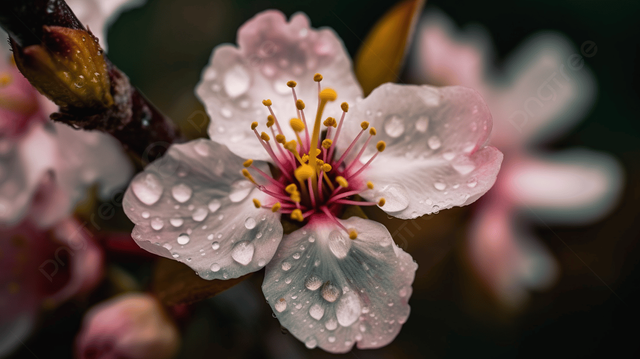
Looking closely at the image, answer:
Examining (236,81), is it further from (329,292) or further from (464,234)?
(464,234)

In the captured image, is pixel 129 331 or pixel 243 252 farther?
pixel 129 331

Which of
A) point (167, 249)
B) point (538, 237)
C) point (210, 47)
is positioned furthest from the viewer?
point (210, 47)

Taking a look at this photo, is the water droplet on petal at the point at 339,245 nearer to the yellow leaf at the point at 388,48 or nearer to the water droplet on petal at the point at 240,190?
the water droplet on petal at the point at 240,190

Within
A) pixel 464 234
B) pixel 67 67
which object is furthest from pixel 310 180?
pixel 464 234

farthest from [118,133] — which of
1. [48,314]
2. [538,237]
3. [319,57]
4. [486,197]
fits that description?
[538,237]

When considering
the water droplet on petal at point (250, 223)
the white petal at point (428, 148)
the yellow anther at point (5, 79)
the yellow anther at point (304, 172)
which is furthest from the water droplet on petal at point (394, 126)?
the yellow anther at point (5, 79)

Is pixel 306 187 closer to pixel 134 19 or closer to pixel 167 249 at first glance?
pixel 167 249
